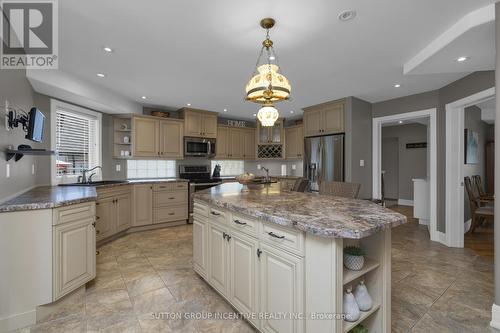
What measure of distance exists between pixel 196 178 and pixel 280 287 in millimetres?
4170

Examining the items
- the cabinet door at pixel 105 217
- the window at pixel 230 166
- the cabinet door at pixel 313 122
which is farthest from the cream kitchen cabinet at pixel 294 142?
the cabinet door at pixel 105 217

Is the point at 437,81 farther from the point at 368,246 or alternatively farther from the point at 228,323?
the point at 228,323

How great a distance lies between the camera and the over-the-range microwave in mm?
5004

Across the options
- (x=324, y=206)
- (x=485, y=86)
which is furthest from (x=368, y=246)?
(x=485, y=86)

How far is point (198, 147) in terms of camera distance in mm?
5152

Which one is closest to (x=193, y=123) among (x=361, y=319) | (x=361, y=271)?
(x=361, y=271)

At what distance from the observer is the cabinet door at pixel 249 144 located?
234 inches

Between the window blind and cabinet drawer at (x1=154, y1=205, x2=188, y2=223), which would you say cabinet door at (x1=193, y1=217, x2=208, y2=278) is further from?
the window blind

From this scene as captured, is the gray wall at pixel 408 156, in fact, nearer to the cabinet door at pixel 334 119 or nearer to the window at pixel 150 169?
the cabinet door at pixel 334 119

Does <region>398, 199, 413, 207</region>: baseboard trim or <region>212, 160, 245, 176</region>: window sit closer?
<region>212, 160, 245, 176</region>: window

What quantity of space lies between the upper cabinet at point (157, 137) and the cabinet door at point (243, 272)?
338cm

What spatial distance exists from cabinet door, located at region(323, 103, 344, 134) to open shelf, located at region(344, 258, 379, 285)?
10.3 feet

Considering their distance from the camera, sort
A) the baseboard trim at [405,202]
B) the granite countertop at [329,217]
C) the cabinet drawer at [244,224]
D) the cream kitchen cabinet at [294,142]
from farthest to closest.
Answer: the baseboard trim at [405,202], the cream kitchen cabinet at [294,142], the cabinet drawer at [244,224], the granite countertop at [329,217]

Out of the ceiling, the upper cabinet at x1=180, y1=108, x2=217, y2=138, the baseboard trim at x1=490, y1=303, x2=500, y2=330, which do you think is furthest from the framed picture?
the upper cabinet at x1=180, y1=108, x2=217, y2=138
